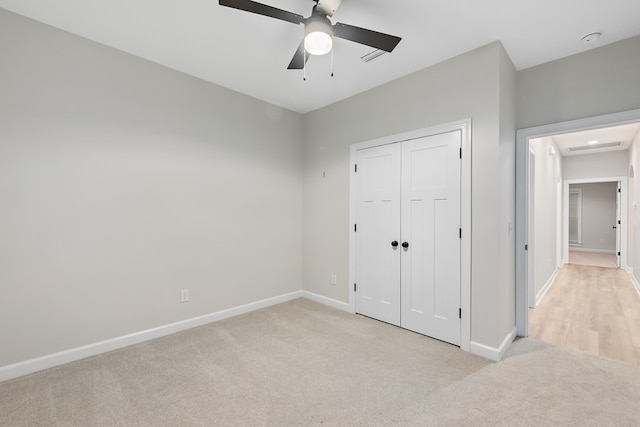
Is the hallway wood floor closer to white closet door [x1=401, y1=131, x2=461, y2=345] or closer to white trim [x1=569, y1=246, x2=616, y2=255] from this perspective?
white closet door [x1=401, y1=131, x2=461, y2=345]

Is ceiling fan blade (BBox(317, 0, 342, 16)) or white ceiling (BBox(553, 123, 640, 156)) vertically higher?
white ceiling (BBox(553, 123, 640, 156))

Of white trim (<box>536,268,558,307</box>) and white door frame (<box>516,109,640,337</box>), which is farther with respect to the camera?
white trim (<box>536,268,558,307</box>)

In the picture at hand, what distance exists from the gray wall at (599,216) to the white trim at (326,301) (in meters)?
9.69

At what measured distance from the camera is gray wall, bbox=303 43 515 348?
2.49m

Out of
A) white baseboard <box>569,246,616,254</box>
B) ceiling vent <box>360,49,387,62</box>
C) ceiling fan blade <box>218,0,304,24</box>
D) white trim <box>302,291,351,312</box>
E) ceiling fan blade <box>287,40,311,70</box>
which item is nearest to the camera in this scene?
ceiling fan blade <box>218,0,304,24</box>

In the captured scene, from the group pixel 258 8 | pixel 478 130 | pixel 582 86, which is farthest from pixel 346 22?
pixel 582 86

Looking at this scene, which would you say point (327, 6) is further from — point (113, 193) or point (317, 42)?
point (113, 193)

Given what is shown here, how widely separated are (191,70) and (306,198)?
2.14 m

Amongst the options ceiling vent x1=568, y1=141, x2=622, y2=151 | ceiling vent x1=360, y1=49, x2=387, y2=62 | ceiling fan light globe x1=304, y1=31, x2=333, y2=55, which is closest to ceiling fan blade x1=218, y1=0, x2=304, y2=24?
ceiling fan light globe x1=304, y1=31, x2=333, y2=55

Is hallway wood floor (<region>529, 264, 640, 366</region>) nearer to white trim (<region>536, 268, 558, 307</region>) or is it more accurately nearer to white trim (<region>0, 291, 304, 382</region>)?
white trim (<region>536, 268, 558, 307</region>)

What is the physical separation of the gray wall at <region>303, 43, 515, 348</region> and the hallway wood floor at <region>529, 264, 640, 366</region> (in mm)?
695

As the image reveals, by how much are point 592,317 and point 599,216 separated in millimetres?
7757

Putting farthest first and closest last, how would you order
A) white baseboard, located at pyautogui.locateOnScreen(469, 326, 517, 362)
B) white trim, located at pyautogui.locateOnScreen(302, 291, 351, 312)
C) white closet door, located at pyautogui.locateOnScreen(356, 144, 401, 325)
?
white trim, located at pyautogui.locateOnScreen(302, 291, 351, 312)
white closet door, located at pyautogui.locateOnScreen(356, 144, 401, 325)
white baseboard, located at pyautogui.locateOnScreen(469, 326, 517, 362)

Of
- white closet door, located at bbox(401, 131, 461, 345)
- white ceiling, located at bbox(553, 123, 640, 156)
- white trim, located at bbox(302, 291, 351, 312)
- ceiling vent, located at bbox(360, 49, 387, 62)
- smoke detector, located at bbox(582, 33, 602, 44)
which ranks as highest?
ceiling vent, located at bbox(360, 49, 387, 62)
